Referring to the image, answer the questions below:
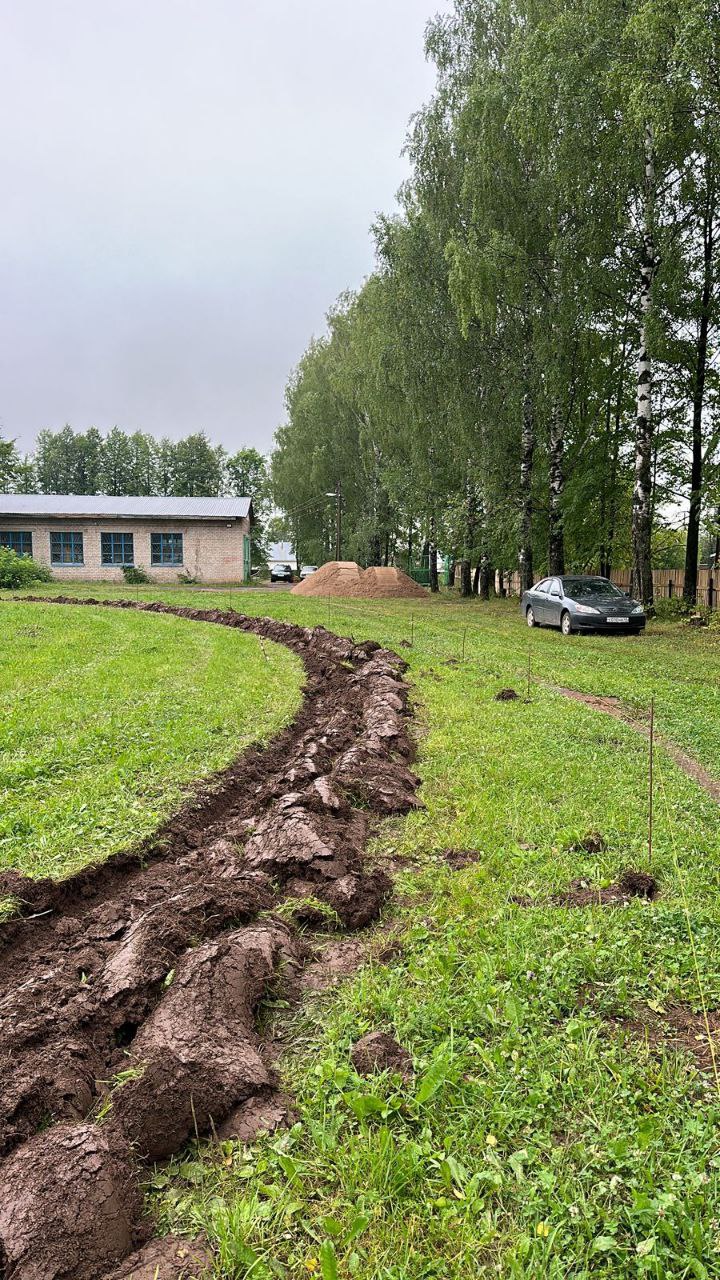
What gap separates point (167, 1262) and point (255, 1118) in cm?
43

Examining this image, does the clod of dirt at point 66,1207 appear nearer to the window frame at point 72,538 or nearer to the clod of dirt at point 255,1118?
the clod of dirt at point 255,1118

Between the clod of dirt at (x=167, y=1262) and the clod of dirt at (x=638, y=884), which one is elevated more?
the clod of dirt at (x=638, y=884)

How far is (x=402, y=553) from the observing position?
45.7 metres

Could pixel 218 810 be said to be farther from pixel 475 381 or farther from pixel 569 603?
pixel 475 381

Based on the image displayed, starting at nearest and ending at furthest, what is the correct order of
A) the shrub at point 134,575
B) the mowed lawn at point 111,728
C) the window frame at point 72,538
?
the mowed lawn at point 111,728, the shrub at point 134,575, the window frame at point 72,538

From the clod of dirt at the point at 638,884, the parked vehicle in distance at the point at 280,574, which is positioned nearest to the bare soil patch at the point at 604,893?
the clod of dirt at the point at 638,884

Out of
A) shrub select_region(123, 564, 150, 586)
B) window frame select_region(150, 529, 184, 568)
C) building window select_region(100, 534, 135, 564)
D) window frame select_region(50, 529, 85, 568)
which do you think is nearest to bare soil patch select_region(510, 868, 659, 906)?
shrub select_region(123, 564, 150, 586)

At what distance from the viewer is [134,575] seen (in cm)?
3300

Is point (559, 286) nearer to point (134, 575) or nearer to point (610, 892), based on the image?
point (610, 892)

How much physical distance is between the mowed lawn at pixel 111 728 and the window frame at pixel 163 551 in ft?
75.6

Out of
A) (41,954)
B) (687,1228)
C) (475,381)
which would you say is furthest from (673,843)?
(475,381)

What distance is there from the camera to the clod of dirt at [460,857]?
3.65m

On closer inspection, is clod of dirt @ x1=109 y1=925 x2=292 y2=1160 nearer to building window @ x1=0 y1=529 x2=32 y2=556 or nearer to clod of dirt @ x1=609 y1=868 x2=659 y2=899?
clod of dirt @ x1=609 y1=868 x2=659 y2=899

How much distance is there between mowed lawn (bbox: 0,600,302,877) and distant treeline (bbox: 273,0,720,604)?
11436 mm
